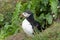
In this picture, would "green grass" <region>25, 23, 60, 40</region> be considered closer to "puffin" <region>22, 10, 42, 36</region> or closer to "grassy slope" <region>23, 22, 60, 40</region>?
"grassy slope" <region>23, 22, 60, 40</region>

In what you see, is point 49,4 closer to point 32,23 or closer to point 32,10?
point 32,10

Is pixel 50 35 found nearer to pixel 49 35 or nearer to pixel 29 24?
pixel 49 35

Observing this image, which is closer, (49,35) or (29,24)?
(49,35)

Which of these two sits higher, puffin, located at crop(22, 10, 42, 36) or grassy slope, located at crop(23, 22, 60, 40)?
puffin, located at crop(22, 10, 42, 36)

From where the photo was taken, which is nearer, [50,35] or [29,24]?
[50,35]

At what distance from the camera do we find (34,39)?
6.83 m

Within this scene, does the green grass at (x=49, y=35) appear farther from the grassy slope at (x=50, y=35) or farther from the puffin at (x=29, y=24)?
the puffin at (x=29, y=24)

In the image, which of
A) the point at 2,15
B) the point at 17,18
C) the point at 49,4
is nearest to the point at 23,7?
the point at 17,18

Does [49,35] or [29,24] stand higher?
[29,24]

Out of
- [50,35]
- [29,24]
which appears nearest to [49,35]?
[50,35]

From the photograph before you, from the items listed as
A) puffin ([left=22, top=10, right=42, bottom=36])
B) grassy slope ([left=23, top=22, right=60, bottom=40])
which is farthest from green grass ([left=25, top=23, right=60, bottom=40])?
puffin ([left=22, top=10, right=42, bottom=36])

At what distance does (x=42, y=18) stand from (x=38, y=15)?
0.41 metres

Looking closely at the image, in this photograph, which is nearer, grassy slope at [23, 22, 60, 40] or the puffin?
grassy slope at [23, 22, 60, 40]

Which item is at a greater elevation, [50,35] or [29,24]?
[29,24]
